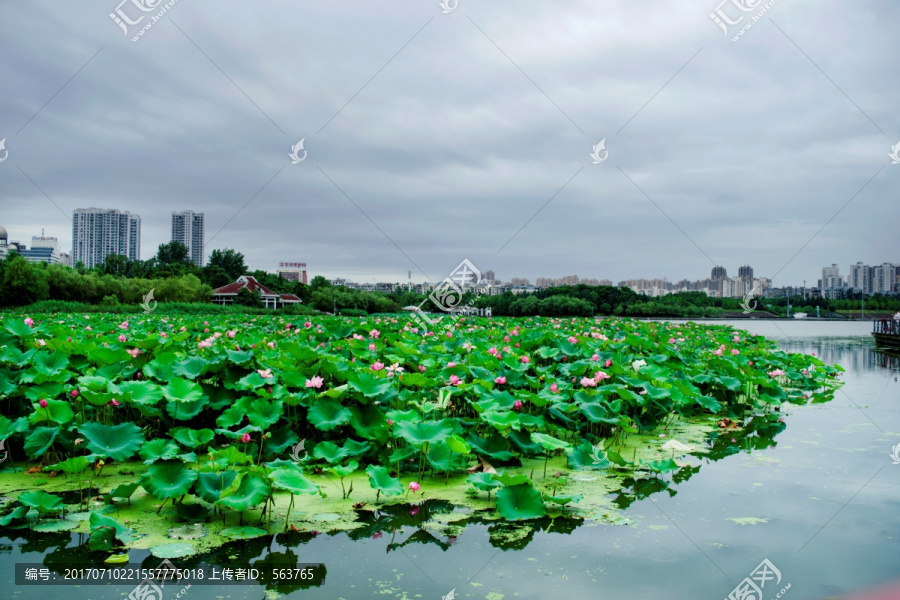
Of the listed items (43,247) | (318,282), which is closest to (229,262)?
(318,282)

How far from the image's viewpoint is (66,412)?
3.60 metres

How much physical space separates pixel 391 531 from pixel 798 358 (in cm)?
917

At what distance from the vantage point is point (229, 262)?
85000mm

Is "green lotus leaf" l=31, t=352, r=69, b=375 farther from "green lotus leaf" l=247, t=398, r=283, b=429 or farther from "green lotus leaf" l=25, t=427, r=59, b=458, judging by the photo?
"green lotus leaf" l=247, t=398, r=283, b=429

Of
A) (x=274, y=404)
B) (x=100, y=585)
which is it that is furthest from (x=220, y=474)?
(x=274, y=404)

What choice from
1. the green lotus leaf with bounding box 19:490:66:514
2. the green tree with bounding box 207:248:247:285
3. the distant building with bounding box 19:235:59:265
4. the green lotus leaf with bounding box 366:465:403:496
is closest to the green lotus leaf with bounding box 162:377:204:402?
the green lotus leaf with bounding box 19:490:66:514

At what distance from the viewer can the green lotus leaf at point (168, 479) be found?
2783mm

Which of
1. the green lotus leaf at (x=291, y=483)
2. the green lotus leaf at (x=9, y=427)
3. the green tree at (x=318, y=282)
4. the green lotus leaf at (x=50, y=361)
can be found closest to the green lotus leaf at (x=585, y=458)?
the green lotus leaf at (x=291, y=483)

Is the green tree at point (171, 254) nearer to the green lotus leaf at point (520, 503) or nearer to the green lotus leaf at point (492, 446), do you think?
the green lotus leaf at point (492, 446)

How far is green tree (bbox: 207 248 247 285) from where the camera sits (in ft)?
276

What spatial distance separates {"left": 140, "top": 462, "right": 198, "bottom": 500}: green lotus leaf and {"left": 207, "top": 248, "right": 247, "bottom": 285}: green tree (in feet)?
279

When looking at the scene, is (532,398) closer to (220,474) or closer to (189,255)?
(220,474)

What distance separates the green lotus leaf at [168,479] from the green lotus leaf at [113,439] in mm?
376

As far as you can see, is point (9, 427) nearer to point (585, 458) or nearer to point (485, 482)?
point (485, 482)
